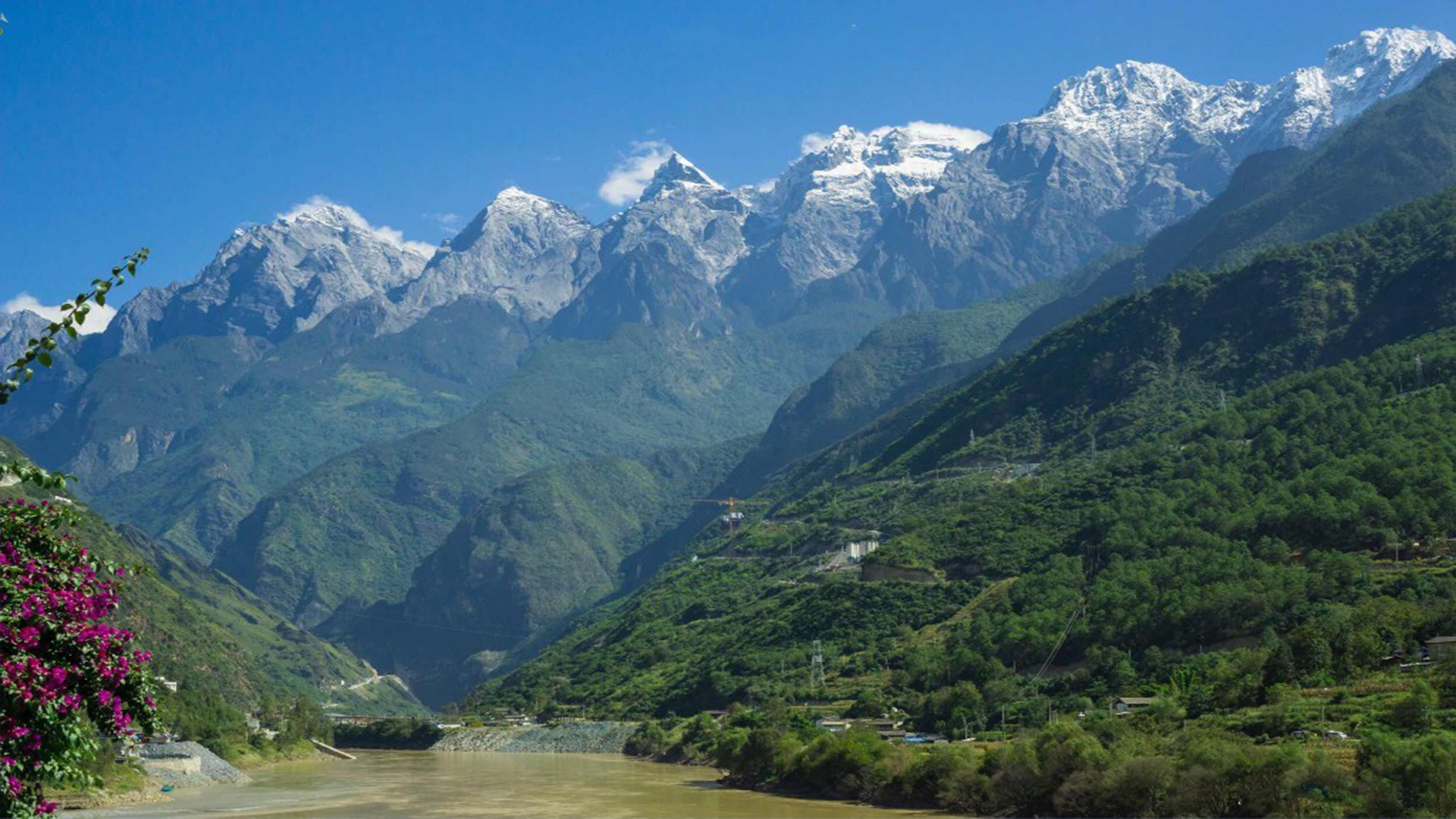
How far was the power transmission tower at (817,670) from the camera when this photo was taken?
12902 centimetres

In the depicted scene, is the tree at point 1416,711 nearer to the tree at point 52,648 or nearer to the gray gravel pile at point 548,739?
the tree at point 52,648

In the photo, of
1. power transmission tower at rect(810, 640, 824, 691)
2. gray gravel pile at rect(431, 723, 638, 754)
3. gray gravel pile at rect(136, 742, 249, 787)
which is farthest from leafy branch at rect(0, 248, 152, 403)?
gray gravel pile at rect(431, 723, 638, 754)

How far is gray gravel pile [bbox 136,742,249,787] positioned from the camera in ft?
366

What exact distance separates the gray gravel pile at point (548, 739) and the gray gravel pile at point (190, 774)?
38339mm

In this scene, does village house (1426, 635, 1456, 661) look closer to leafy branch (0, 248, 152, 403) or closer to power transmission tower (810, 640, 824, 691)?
power transmission tower (810, 640, 824, 691)

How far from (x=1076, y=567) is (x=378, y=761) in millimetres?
72697

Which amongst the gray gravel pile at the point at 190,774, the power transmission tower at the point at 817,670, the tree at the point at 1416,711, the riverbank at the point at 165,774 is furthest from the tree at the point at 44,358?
the power transmission tower at the point at 817,670

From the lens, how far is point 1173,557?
11938 cm

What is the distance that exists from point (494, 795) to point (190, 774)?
33.5 m

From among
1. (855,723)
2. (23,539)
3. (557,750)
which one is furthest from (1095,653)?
(23,539)

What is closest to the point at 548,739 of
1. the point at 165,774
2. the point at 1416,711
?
the point at 165,774

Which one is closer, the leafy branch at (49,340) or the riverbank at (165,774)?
the leafy branch at (49,340)

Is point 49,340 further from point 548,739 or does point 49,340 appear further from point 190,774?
point 548,739

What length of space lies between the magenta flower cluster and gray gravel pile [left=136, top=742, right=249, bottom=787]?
98.9 m
